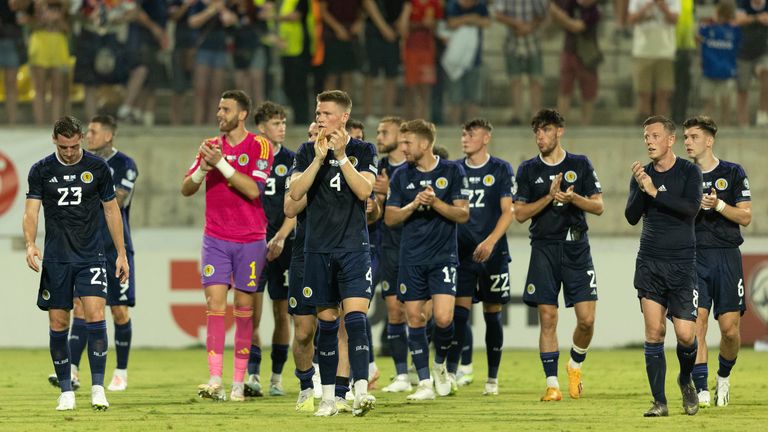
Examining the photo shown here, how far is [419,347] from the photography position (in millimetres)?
11367

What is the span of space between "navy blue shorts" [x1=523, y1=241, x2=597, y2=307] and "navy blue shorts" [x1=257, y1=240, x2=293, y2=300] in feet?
6.68

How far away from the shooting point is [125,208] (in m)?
12.3

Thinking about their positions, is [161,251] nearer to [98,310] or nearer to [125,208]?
[125,208]

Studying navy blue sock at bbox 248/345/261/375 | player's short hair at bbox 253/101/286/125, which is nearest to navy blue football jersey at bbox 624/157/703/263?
player's short hair at bbox 253/101/286/125

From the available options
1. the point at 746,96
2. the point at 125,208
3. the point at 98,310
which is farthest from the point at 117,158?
the point at 746,96

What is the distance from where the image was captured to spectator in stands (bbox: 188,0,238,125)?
1703cm

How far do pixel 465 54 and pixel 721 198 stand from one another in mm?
6932

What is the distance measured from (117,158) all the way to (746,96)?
29.3 ft

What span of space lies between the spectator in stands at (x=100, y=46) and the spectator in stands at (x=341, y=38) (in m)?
2.41

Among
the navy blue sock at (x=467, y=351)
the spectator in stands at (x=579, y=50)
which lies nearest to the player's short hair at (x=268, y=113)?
the navy blue sock at (x=467, y=351)

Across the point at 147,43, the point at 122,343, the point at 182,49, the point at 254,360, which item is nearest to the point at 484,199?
the point at 254,360

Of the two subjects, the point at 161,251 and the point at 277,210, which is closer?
the point at 277,210

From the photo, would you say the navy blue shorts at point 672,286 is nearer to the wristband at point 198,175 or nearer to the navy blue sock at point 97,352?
the wristband at point 198,175

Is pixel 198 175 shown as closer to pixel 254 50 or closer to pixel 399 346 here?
pixel 399 346
